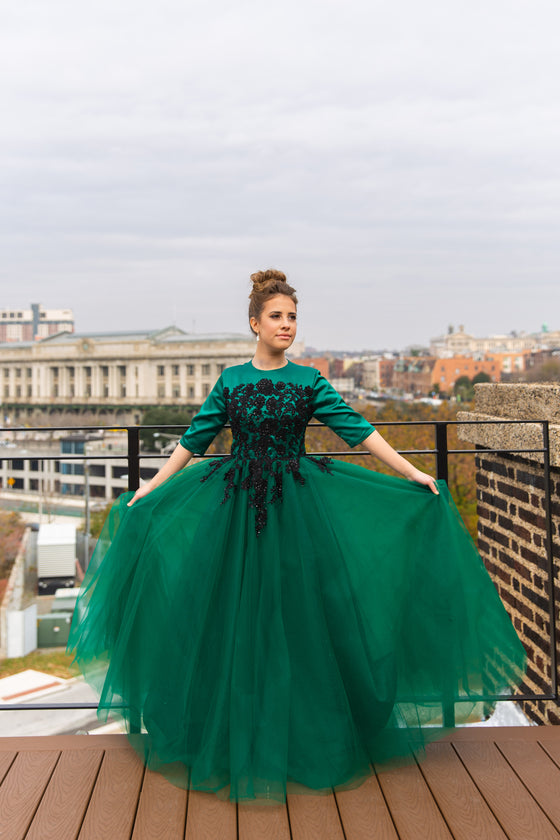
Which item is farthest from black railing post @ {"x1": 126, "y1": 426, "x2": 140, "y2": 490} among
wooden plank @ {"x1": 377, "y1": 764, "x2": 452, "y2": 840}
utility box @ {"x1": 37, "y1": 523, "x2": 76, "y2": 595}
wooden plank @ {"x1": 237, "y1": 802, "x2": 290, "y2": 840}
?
utility box @ {"x1": 37, "y1": 523, "x2": 76, "y2": 595}

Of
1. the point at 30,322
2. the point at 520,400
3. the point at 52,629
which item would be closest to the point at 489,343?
the point at 30,322

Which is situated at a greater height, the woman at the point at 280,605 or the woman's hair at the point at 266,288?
the woman's hair at the point at 266,288

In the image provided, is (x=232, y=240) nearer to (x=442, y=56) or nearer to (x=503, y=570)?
(x=442, y=56)

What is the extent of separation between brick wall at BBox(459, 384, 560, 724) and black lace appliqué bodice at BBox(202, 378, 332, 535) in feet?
2.72

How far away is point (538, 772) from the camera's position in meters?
1.78

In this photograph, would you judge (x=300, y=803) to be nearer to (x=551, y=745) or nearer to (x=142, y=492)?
(x=551, y=745)

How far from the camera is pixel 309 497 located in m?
1.81

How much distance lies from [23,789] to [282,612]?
76cm

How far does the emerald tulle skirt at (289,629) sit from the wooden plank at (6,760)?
0.27 metres

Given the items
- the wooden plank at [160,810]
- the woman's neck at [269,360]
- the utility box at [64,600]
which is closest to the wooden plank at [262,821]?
the wooden plank at [160,810]

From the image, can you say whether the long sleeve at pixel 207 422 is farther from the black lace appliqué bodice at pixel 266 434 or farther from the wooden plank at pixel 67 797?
the wooden plank at pixel 67 797

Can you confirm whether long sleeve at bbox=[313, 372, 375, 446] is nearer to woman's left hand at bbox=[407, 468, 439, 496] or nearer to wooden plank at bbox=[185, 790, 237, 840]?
woman's left hand at bbox=[407, 468, 439, 496]

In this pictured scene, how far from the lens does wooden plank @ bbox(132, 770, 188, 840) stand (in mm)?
1536

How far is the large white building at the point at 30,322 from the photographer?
12888 centimetres
